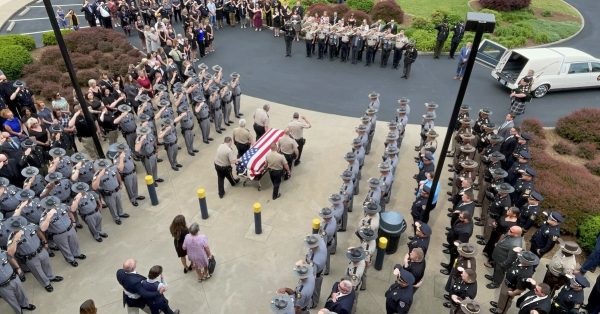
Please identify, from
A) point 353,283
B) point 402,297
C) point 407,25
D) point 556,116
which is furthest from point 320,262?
point 407,25

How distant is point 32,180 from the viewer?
886cm

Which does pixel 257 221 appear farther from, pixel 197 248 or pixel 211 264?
pixel 197 248

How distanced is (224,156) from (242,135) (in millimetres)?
1114

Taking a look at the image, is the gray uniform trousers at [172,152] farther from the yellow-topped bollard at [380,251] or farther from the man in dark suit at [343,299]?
the man in dark suit at [343,299]

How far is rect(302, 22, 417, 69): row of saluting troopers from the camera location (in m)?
17.4

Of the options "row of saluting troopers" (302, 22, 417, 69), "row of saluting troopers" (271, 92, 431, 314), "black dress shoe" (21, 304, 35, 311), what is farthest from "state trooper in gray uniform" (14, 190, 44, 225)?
"row of saluting troopers" (302, 22, 417, 69)

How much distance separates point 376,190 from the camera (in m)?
8.85

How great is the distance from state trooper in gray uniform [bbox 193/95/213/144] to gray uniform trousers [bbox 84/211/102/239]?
395cm

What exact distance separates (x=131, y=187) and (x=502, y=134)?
9.27 metres

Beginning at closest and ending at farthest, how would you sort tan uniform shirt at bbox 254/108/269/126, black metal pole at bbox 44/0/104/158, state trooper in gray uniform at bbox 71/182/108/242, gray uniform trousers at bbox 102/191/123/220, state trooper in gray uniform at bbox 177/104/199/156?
state trooper in gray uniform at bbox 71/182/108/242 → black metal pole at bbox 44/0/104/158 → gray uniform trousers at bbox 102/191/123/220 → state trooper in gray uniform at bbox 177/104/199/156 → tan uniform shirt at bbox 254/108/269/126

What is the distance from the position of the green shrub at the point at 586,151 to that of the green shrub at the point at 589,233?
3479 mm

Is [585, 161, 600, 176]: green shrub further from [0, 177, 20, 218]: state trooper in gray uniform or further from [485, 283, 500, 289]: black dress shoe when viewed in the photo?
[0, 177, 20, 218]: state trooper in gray uniform

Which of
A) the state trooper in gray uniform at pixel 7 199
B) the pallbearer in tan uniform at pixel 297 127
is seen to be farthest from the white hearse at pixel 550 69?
the state trooper in gray uniform at pixel 7 199

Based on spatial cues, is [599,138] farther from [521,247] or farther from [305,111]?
[305,111]
